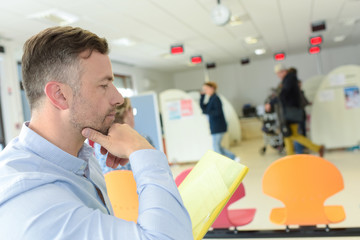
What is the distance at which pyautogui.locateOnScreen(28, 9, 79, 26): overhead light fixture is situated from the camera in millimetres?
4461

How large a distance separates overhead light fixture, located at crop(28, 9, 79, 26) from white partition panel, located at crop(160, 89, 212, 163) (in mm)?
2635

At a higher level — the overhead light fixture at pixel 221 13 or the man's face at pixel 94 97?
the overhead light fixture at pixel 221 13

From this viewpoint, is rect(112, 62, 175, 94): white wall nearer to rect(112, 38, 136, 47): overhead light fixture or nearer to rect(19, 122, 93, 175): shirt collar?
rect(112, 38, 136, 47): overhead light fixture

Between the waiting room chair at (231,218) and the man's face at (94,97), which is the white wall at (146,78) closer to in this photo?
the waiting room chair at (231,218)

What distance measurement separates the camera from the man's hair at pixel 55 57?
2.51 feet

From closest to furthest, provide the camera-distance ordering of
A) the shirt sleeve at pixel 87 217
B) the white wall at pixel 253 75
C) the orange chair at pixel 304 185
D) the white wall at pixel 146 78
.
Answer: the shirt sleeve at pixel 87 217
the orange chair at pixel 304 185
the white wall at pixel 146 78
the white wall at pixel 253 75

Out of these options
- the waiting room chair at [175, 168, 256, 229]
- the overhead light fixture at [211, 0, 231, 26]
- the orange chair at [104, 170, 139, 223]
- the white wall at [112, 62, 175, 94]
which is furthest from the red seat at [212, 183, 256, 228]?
the white wall at [112, 62, 175, 94]

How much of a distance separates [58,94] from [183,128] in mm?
6205

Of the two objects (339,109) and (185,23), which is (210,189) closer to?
(185,23)

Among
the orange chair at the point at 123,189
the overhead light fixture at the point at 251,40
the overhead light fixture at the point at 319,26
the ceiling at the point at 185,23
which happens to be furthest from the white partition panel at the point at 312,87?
the orange chair at the point at 123,189

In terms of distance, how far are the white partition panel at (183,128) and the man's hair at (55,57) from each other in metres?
6.07

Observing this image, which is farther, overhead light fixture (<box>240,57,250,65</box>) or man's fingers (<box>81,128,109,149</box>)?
overhead light fixture (<box>240,57,250,65</box>)

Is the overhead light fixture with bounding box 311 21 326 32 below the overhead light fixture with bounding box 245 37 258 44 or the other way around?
below

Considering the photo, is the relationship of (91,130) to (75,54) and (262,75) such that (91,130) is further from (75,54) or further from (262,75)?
(262,75)
